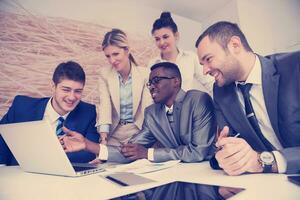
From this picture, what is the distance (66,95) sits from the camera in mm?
2148

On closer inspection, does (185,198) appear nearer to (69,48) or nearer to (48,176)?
(48,176)

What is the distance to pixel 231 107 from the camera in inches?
Result: 60.9

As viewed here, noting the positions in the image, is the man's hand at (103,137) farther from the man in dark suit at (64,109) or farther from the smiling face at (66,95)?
the smiling face at (66,95)

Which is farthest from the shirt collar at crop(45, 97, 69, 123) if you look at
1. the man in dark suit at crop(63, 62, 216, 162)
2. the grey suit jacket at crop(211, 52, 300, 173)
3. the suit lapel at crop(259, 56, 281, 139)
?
the suit lapel at crop(259, 56, 281, 139)

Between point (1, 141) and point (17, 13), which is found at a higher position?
point (17, 13)

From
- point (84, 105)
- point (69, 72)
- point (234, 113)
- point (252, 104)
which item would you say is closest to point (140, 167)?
point (234, 113)

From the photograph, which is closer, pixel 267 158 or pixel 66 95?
pixel 267 158

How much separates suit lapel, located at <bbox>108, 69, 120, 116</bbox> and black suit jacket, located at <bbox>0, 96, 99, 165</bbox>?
0.20 metres

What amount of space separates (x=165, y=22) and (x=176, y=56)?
347 mm

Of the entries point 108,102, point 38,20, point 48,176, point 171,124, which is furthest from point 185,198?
point 38,20

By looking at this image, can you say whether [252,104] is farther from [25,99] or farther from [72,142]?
[25,99]

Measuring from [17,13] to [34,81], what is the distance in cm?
56

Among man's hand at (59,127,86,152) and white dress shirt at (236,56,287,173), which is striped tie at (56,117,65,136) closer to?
man's hand at (59,127,86,152)

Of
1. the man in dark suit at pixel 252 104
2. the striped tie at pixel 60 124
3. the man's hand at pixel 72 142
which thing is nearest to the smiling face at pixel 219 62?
the man in dark suit at pixel 252 104
